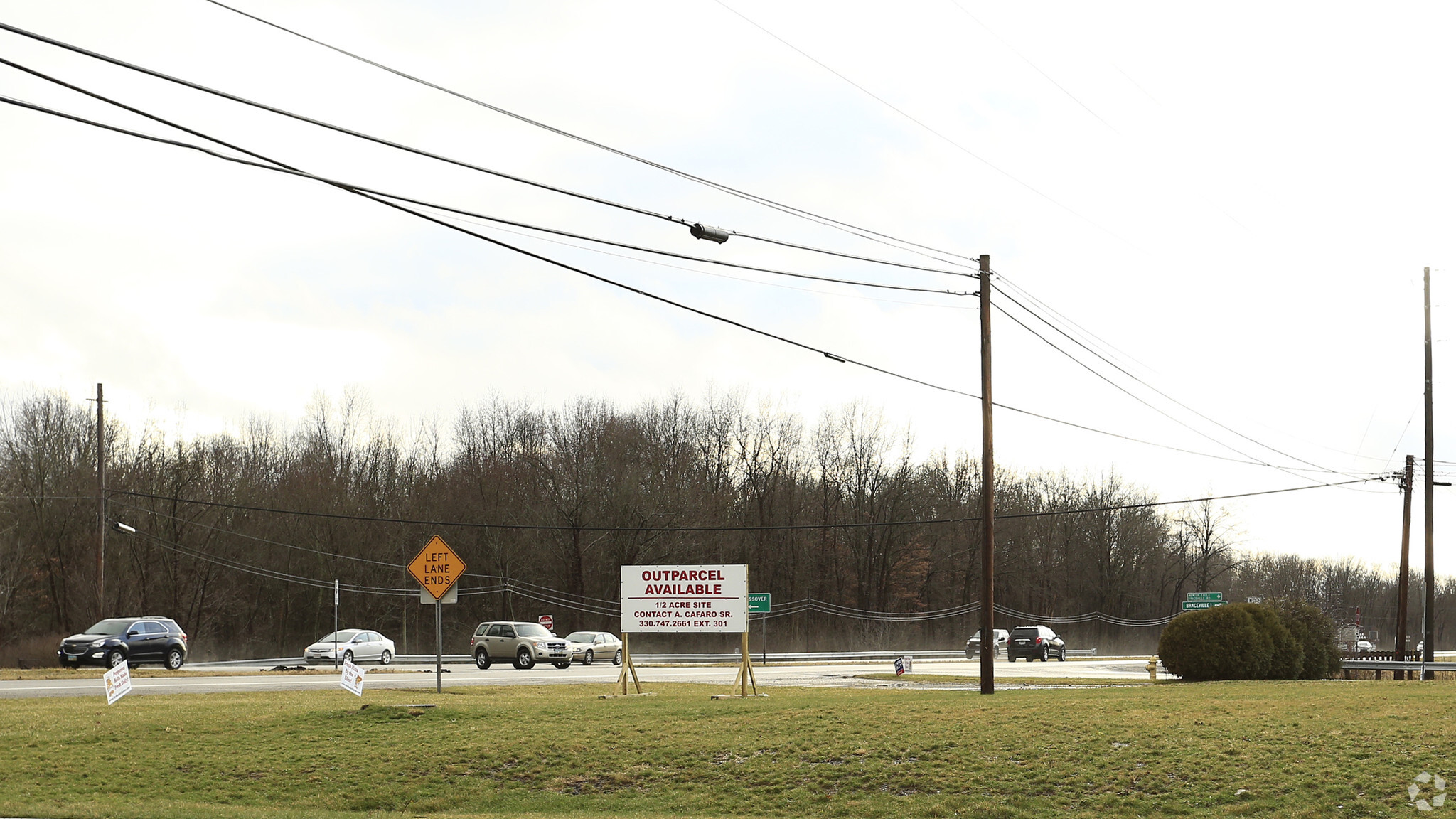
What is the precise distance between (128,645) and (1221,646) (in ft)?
106

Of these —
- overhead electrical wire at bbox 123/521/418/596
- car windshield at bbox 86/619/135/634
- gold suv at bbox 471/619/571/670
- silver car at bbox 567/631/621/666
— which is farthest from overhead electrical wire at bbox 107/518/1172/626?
car windshield at bbox 86/619/135/634

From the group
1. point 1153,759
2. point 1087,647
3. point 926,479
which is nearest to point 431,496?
point 926,479

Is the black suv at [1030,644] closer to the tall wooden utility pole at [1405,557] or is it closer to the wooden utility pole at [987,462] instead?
the tall wooden utility pole at [1405,557]

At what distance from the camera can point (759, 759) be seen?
15.7m

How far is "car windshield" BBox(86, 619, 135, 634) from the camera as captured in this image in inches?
1497

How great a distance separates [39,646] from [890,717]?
4900 centimetres

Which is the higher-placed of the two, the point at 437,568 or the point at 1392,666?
the point at 437,568

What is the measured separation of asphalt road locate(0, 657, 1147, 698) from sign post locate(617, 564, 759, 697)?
6556 mm

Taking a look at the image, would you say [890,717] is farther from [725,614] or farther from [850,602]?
[850,602]

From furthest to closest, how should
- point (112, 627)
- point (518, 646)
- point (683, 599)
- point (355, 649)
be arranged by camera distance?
point (355, 649) < point (518, 646) < point (112, 627) < point (683, 599)

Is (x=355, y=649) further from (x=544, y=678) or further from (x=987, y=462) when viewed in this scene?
(x=987, y=462)

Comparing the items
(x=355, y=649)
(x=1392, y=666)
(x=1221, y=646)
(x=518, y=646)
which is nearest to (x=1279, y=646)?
(x=1221, y=646)

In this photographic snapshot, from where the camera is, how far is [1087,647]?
3260 inches

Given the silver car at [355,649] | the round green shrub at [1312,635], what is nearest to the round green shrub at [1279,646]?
the round green shrub at [1312,635]
